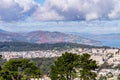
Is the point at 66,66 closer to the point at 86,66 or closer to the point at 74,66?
the point at 74,66

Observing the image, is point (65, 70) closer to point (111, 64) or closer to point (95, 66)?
point (95, 66)

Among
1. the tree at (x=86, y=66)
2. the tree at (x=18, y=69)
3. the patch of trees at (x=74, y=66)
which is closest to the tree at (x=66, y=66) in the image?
the patch of trees at (x=74, y=66)

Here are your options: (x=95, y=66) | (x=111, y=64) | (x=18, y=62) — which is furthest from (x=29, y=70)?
(x=111, y=64)

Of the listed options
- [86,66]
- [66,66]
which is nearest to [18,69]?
[66,66]

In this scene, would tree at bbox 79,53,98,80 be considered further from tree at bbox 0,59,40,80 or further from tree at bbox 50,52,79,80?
tree at bbox 0,59,40,80

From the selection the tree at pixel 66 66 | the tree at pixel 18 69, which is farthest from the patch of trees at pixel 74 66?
the tree at pixel 18 69

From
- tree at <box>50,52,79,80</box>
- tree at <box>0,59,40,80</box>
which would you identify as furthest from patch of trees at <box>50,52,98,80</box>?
tree at <box>0,59,40,80</box>

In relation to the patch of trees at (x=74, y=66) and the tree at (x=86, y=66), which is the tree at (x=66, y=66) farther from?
the tree at (x=86, y=66)

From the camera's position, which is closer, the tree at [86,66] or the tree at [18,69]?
the tree at [18,69]
